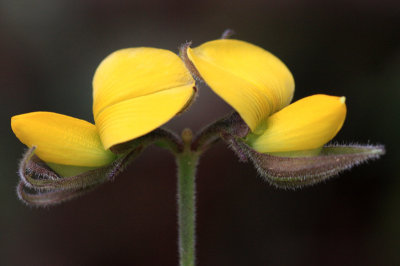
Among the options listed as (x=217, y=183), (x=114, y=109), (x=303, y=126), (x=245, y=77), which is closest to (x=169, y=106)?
(x=114, y=109)

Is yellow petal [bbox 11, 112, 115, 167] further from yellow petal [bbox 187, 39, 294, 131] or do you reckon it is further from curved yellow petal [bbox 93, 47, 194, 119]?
yellow petal [bbox 187, 39, 294, 131]

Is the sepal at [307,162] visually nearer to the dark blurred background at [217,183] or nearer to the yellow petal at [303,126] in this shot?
the yellow petal at [303,126]

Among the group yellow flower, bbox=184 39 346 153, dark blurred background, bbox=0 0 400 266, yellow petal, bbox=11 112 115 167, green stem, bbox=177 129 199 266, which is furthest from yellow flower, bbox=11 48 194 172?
dark blurred background, bbox=0 0 400 266

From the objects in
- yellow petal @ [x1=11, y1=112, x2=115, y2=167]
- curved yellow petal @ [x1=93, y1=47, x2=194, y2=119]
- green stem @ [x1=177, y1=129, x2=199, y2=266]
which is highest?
curved yellow petal @ [x1=93, y1=47, x2=194, y2=119]

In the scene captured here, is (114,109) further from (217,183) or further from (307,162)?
(217,183)

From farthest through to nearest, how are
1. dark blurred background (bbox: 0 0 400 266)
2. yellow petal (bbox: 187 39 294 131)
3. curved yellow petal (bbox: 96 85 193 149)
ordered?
dark blurred background (bbox: 0 0 400 266) < yellow petal (bbox: 187 39 294 131) < curved yellow petal (bbox: 96 85 193 149)

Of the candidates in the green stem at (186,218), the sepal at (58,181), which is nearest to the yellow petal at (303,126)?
the green stem at (186,218)
